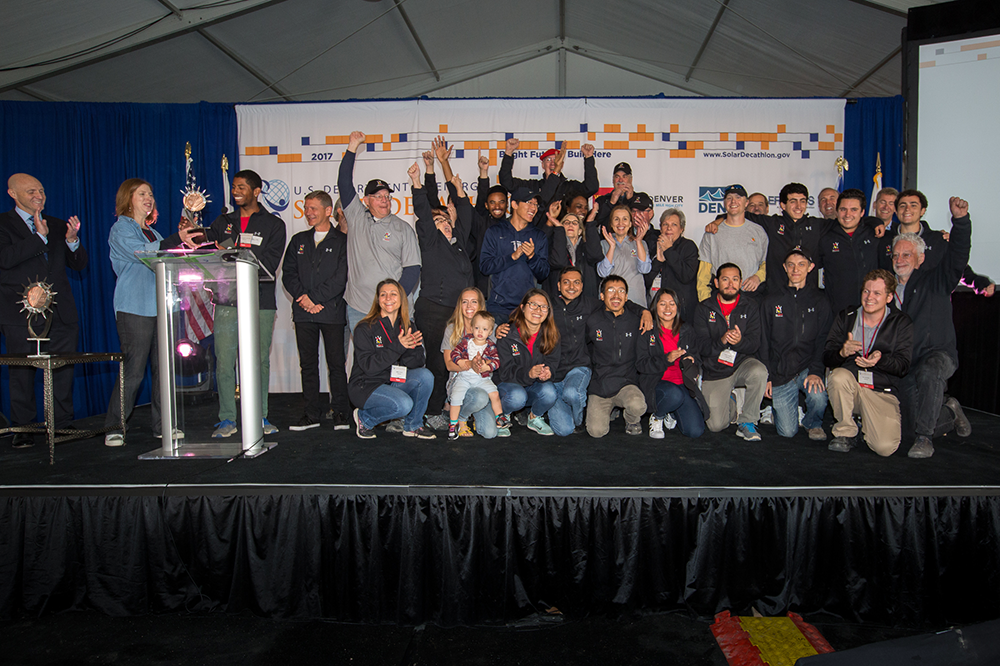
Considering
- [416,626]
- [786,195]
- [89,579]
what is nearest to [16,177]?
[89,579]

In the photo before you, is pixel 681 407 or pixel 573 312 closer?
pixel 681 407

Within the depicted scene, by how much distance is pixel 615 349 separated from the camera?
3488 mm

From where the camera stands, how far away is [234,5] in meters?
5.21

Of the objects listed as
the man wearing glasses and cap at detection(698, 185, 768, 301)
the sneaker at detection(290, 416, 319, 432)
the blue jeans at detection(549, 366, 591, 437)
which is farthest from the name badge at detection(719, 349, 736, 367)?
the sneaker at detection(290, 416, 319, 432)

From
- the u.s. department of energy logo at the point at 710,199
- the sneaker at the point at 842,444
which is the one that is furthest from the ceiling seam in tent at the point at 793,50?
the sneaker at the point at 842,444

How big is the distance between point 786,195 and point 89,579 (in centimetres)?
457

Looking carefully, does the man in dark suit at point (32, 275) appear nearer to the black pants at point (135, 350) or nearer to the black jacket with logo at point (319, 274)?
the black pants at point (135, 350)

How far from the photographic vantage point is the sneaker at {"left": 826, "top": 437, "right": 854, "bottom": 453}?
117 inches

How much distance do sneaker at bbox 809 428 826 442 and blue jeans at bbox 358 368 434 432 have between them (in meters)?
2.25

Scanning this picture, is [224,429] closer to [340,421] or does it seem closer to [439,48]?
[340,421]

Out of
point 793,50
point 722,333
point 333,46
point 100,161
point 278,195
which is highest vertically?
point 333,46

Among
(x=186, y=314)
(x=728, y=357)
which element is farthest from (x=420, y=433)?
(x=728, y=357)

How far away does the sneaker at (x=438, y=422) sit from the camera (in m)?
3.58

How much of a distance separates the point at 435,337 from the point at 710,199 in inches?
115
